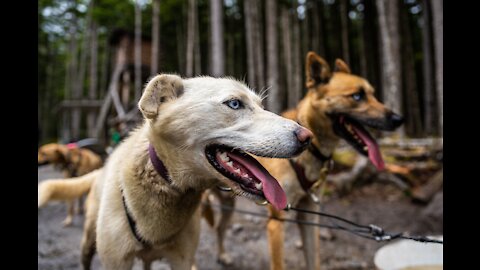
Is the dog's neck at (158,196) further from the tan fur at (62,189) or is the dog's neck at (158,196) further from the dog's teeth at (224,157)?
the tan fur at (62,189)

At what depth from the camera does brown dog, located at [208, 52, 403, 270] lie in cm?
298

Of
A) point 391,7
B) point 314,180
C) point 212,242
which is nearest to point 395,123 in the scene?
point 314,180

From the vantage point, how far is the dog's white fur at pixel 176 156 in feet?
5.67

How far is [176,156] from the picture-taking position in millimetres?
1861

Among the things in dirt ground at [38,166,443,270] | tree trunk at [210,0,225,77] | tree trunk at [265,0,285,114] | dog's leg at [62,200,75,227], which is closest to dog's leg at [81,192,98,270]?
dirt ground at [38,166,443,270]

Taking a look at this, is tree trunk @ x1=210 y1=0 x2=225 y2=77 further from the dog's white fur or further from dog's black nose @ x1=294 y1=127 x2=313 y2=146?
dog's black nose @ x1=294 y1=127 x2=313 y2=146

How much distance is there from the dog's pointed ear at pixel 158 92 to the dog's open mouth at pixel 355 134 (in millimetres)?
1747

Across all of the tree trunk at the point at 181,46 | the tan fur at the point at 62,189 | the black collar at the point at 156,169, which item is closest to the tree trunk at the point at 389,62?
the tan fur at the point at 62,189

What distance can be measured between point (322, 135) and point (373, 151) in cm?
47

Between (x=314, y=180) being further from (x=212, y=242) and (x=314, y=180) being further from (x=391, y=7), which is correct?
(x=391, y=7)

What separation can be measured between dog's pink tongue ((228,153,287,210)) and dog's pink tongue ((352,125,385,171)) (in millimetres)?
1518

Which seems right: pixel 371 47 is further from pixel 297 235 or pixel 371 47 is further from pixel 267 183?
pixel 267 183

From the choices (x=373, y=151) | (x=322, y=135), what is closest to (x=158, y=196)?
(x=322, y=135)
